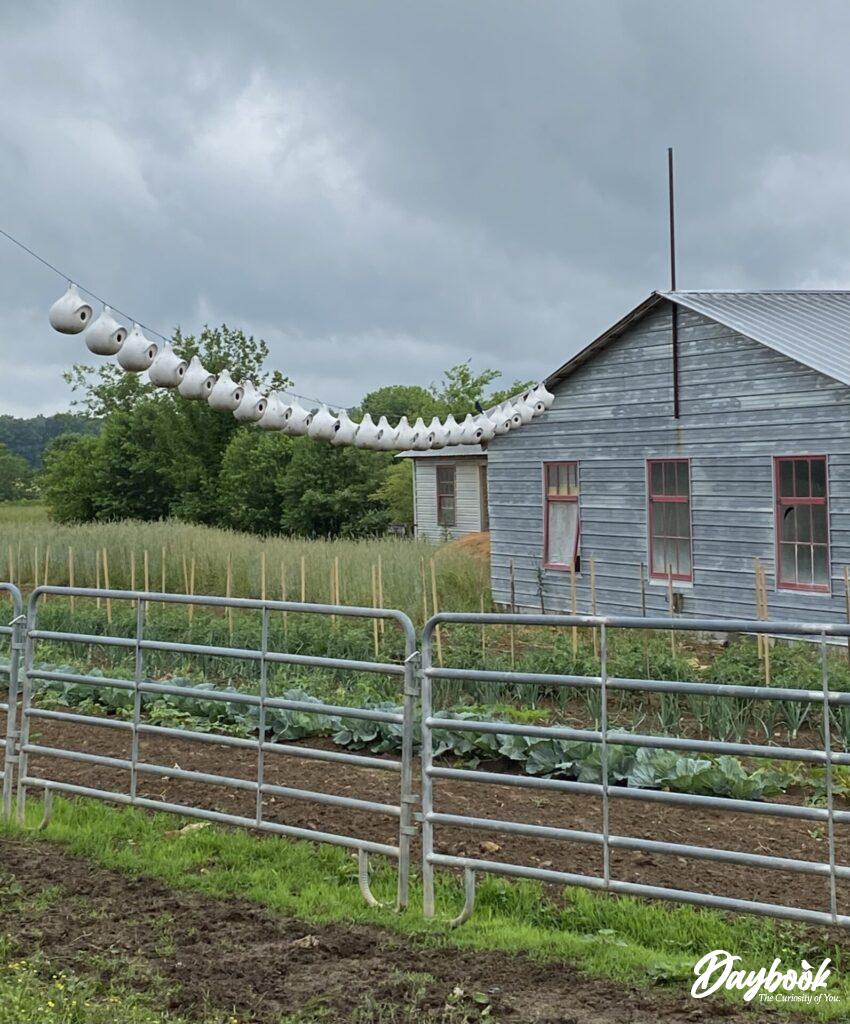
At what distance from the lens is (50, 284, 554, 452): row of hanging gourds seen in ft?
32.4

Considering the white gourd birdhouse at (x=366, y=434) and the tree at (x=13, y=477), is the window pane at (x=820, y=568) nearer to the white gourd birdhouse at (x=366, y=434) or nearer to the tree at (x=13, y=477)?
the white gourd birdhouse at (x=366, y=434)

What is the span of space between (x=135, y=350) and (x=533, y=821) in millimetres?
5793

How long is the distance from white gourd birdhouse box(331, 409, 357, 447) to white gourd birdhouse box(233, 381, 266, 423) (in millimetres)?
1914

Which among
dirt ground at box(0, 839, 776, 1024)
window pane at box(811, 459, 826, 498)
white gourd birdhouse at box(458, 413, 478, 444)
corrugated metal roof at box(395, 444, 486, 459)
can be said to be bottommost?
dirt ground at box(0, 839, 776, 1024)

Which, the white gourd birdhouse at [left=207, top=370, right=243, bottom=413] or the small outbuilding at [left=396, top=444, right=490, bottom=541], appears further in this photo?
the small outbuilding at [left=396, top=444, right=490, bottom=541]

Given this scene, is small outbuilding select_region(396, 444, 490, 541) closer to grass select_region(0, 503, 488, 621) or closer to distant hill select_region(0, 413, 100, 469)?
grass select_region(0, 503, 488, 621)

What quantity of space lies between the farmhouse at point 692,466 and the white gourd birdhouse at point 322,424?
3.86 m

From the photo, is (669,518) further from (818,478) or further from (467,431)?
(467,431)

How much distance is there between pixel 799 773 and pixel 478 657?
15.3 feet

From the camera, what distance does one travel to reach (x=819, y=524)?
1419 centimetres

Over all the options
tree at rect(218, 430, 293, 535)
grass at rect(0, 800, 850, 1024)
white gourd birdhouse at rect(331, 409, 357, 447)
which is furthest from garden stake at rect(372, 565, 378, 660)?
tree at rect(218, 430, 293, 535)

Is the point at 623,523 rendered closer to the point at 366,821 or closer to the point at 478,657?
the point at 478,657

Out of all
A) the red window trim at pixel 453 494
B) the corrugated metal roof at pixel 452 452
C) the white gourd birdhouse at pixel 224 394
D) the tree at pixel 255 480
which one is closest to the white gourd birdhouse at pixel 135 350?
the white gourd birdhouse at pixel 224 394

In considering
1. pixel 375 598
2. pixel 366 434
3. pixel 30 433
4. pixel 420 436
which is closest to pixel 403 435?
pixel 420 436
